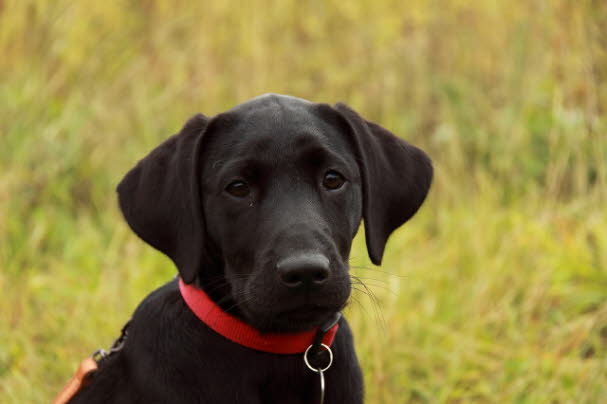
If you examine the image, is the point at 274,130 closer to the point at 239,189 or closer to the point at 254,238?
the point at 239,189

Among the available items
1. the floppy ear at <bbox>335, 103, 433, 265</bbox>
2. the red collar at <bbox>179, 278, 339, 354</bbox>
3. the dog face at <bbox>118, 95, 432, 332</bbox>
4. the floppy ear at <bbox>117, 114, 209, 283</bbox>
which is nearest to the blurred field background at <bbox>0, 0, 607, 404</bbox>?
the floppy ear at <bbox>335, 103, 433, 265</bbox>

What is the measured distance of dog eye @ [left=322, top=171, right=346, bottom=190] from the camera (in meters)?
2.95

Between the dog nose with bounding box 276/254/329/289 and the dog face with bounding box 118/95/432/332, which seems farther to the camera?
the dog face with bounding box 118/95/432/332

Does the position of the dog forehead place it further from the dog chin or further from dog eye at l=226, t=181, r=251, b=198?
the dog chin

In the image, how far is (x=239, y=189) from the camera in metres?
2.90

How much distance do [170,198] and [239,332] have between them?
506mm

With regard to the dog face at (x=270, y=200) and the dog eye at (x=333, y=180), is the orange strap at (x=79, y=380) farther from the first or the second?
the dog eye at (x=333, y=180)

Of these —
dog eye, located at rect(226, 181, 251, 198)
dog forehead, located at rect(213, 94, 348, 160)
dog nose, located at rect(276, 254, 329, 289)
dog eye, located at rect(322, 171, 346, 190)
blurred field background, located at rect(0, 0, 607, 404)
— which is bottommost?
blurred field background, located at rect(0, 0, 607, 404)

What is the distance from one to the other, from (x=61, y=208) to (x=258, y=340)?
3.52 m

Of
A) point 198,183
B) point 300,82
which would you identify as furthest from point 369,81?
point 198,183

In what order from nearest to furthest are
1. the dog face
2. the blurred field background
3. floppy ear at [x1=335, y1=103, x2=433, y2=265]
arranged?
the dog face, floppy ear at [x1=335, y1=103, x2=433, y2=265], the blurred field background

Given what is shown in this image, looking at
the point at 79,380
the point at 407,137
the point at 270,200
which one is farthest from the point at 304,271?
the point at 407,137

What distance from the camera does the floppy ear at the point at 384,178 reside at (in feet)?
9.93

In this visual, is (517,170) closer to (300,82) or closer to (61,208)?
(300,82)
